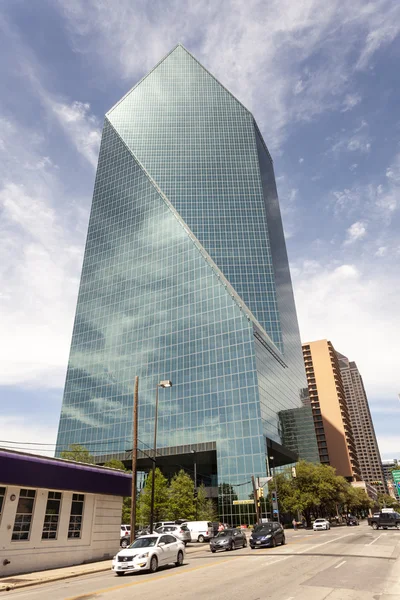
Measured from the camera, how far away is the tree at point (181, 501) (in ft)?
182

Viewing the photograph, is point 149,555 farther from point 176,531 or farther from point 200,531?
point 200,531

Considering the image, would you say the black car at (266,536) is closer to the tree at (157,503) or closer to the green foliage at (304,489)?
the tree at (157,503)

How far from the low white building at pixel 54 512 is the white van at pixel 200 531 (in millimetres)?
16778

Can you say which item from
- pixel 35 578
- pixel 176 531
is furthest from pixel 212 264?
pixel 35 578

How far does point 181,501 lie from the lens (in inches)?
2228

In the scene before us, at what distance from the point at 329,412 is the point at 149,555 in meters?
151

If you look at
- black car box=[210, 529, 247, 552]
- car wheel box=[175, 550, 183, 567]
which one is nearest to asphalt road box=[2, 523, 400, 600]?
car wheel box=[175, 550, 183, 567]

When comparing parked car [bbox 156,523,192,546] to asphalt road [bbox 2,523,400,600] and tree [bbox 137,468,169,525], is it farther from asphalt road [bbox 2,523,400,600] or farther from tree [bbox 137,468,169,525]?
tree [bbox 137,468,169,525]

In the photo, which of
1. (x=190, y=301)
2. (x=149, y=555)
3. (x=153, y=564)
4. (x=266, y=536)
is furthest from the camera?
(x=190, y=301)

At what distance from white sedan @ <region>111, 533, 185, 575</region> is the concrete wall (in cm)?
578

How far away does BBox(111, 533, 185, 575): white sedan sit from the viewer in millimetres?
16953

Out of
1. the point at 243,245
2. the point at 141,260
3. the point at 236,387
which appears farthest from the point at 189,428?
the point at 243,245

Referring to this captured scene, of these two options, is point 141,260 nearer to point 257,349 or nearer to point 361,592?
point 257,349

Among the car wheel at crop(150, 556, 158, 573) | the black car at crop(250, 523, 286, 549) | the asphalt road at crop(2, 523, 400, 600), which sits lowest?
the asphalt road at crop(2, 523, 400, 600)
